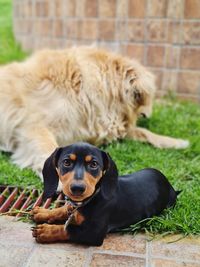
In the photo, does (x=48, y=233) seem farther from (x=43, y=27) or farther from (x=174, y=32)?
(x=43, y=27)

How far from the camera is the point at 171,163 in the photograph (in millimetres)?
3227

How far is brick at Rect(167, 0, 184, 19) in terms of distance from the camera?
466 cm

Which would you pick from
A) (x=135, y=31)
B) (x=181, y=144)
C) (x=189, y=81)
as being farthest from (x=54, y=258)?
(x=135, y=31)

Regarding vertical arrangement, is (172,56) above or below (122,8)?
below

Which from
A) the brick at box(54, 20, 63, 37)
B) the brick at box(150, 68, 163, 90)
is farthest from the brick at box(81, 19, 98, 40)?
the brick at box(150, 68, 163, 90)

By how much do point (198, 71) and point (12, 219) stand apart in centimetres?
320

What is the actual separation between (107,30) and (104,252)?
149 inches

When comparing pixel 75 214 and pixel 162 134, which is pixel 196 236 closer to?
pixel 75 214

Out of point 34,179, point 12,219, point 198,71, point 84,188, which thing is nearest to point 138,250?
point 84,188

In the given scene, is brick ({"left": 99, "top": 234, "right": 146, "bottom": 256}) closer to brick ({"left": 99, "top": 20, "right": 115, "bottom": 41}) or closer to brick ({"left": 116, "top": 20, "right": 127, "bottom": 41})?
brick ({"left": 116, "top": 20, "right": 127, "bottom": 41})

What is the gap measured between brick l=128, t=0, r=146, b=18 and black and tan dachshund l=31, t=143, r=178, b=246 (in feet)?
10.3

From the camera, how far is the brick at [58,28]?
5.95 m

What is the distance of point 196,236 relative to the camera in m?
2.12

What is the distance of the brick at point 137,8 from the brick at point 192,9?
0.49 m
